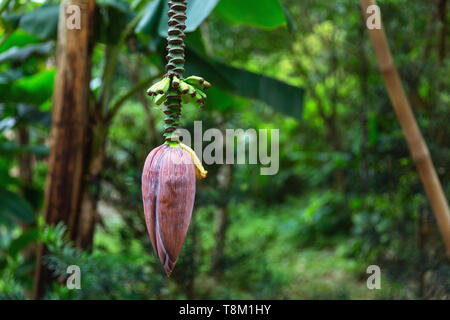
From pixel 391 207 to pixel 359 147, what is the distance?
0.34 metres

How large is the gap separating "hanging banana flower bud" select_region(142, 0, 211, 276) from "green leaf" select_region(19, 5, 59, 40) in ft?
3.33

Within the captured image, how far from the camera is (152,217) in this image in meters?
0.39

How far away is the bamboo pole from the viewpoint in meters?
0.87

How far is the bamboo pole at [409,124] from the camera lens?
2.86ft

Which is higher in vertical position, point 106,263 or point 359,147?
point 359,147

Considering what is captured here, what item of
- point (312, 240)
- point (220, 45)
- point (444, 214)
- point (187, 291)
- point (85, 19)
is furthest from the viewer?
point (312, 240)

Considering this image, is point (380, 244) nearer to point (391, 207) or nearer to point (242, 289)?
point (391, 207)

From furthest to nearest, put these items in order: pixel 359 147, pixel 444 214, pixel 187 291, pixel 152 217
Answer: pixel 359 147 < pixel 187 291 < pixel 444 214 < pixel 152 217

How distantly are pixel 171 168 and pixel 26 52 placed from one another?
1394 mm

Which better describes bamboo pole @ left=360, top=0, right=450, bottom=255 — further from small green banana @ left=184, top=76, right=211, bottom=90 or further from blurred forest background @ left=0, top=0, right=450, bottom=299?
small green banana @ left=184, top=76, right=211, bottom=90
